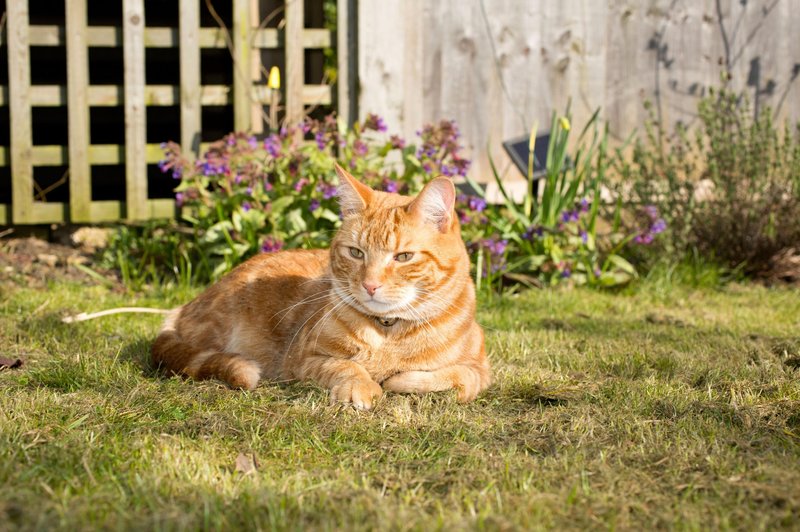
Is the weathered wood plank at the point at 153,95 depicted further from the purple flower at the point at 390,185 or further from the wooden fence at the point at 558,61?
the purple flower at the point at 390,185

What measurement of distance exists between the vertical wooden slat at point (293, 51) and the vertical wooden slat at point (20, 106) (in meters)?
1.65

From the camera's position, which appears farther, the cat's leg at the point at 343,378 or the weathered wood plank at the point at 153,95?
the weathered wood plank at the point at 153,95

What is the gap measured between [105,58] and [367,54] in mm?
3503

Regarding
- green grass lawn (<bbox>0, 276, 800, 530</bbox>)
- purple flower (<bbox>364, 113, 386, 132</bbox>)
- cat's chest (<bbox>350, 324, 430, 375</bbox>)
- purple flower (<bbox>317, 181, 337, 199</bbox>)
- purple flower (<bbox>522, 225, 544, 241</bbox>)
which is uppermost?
purple flower (<bbox>364, 113, 386, 132</bbox>)

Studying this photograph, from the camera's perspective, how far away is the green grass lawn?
2248 mm

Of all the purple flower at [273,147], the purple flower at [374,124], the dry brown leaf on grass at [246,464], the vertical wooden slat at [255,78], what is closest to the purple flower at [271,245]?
the purple flower at [273,147]

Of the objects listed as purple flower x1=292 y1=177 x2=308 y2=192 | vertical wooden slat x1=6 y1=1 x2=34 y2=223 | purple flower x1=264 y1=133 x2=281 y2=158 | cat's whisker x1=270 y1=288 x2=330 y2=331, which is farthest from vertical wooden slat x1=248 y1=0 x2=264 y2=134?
cat's whisker x1=270 y1=288 x2=330 y2=331

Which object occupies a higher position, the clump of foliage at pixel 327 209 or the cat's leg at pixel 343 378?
the clump of foliage at pixel 327 209

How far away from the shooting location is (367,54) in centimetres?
611

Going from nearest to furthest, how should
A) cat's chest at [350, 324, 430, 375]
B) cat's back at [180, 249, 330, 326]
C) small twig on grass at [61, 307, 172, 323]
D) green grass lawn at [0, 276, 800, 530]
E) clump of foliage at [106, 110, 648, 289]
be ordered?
green grass lawn at [0, 276, 800, 530] → cat's chest at [350, 324, 430, 375] → cat's back at [180, 249, 330, 326] → small twig on grass at [61, 307, 172, 323] → clump of foliage at [106, 110, 648, 289]

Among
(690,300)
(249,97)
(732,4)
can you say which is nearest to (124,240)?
(249,97)

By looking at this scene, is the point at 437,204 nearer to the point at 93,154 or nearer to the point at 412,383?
the point at 412,383

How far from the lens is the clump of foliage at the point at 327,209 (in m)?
5.43

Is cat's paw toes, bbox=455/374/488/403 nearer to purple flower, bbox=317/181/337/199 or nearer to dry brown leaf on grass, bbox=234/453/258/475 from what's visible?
dry brown leaf on grass, bbox=234/453/258/475
